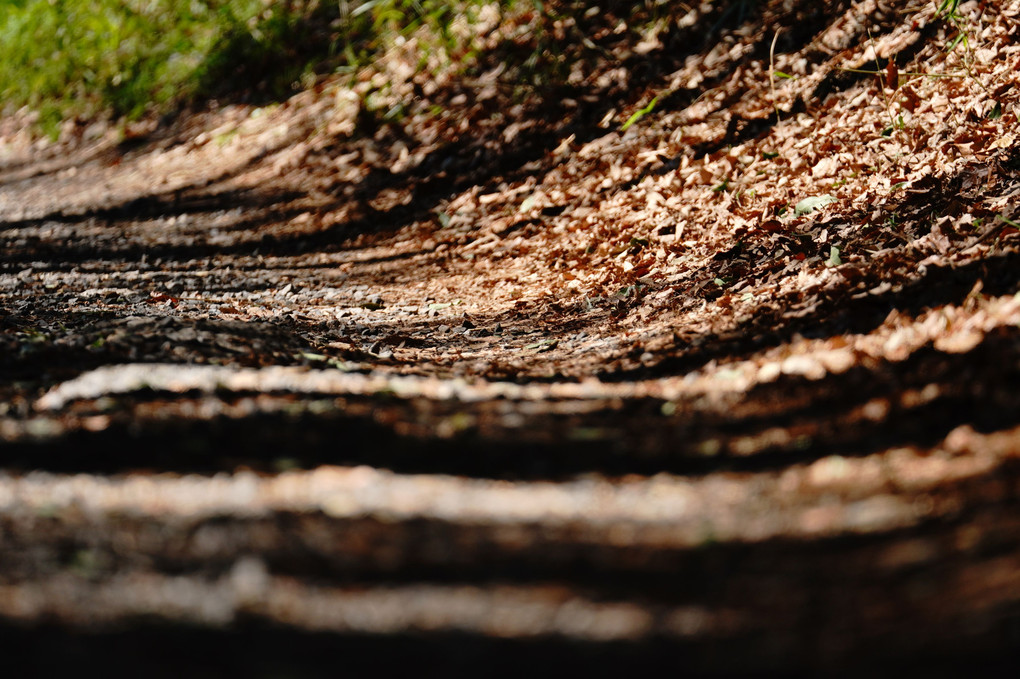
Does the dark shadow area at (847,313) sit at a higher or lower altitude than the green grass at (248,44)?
lower

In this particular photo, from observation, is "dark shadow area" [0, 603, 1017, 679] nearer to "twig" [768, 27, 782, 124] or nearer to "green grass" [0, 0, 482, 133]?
"twig" [768, 27, 782, 124]

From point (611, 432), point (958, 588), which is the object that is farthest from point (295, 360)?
point (958, 588)

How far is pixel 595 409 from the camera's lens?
6.69 ft

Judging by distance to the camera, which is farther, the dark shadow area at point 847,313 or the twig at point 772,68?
the twig at point 772,68

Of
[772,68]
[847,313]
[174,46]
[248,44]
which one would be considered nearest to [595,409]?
[847,313]

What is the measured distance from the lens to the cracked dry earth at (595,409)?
1.23m

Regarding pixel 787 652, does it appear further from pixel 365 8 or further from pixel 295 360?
pixel 365 8

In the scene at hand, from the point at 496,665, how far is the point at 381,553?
35 centimetres

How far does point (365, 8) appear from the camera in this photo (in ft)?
21.2

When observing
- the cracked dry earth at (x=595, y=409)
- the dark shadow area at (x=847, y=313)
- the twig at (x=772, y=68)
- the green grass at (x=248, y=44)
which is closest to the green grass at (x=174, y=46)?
the green grass at (x=248, y=44)

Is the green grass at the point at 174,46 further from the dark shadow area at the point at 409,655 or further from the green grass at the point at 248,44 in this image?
the dark shadow area at the point at 409,655

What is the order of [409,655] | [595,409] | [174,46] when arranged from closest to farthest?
[409,655], [595,409], [174,46]

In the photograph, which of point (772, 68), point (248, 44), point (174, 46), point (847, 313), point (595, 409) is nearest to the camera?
point (595, 409)

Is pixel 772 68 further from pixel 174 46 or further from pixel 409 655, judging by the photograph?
pixel 174 46
